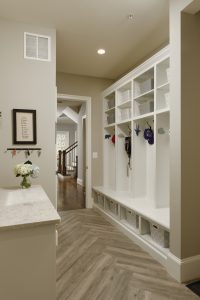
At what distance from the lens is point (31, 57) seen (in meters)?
2.83

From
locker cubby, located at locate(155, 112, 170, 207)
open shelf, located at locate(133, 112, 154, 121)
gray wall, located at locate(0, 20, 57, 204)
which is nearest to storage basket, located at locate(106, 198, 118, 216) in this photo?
locker cubby, located at locate(155, 112, 170, 207)

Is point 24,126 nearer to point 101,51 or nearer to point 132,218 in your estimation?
point 101,51

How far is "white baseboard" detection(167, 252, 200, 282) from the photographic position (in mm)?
2104

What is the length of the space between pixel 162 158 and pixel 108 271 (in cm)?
159

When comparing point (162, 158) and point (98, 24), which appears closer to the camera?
point (98, 24)

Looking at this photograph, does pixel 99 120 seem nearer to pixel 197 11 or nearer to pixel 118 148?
pixel 118 148

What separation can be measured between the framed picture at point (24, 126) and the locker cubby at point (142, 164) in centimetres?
163

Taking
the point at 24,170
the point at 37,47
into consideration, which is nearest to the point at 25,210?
the point at 24,170

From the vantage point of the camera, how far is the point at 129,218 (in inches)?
131

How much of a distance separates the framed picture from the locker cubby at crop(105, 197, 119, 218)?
179 centimetres

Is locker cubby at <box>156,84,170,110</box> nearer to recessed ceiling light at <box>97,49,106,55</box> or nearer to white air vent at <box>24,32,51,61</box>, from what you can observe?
recessed ceiling light at <box>97,49,106,55</box>

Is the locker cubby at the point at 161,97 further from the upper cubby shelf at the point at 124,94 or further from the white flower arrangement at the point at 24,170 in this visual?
the white flower arrangement at the point at 24,170

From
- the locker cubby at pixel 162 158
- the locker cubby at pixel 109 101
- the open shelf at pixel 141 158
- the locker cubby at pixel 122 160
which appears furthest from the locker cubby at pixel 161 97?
the locker cubby at pixel 109 101

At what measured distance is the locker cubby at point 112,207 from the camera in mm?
3726
